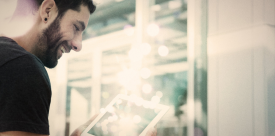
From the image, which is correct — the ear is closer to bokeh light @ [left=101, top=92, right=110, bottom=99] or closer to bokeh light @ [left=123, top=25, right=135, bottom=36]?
bokeh light @ [left=123, top=25, right=135, bottom=36]

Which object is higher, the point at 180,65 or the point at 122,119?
the point at 180,65

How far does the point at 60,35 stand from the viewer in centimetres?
136

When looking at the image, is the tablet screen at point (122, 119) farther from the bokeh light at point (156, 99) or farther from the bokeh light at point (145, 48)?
the bokeh light at point (145, 48)

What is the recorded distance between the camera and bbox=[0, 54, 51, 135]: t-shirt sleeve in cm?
71

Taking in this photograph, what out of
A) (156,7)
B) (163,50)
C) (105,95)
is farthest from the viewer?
(105,95)

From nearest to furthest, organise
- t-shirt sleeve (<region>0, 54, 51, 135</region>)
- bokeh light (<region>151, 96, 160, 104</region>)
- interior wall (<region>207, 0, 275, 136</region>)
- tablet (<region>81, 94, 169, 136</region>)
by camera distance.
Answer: t-shirt sleeve (<region>0, 54, 51, 135</region>), interior wall (<region>207, 0, 275, 136</region>), tablet (<region>81, 94, 169, 136</region>), bokeh light (<region>151, 96, 160, 104</region>)

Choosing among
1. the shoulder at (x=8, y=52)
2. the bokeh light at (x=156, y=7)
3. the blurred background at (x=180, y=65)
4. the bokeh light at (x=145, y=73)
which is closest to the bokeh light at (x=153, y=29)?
the blurred background at (x=180, y=65)

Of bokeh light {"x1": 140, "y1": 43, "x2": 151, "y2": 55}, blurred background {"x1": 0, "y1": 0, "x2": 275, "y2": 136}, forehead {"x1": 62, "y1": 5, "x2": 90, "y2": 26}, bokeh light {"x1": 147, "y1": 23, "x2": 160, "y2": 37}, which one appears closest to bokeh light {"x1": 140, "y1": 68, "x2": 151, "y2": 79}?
blurred background {"x1": 0, "y1": 0, "x2": 275, "y2": 136}

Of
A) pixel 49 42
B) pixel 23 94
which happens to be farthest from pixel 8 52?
pixel 49 42

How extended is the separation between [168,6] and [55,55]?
778mm

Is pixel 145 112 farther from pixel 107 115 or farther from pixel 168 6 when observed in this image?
pixel 168 6

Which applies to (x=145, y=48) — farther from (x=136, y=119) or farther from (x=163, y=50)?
(x=136, y=119)

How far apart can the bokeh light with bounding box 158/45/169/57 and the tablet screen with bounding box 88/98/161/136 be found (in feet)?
1.30

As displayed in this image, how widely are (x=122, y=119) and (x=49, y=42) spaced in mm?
584
